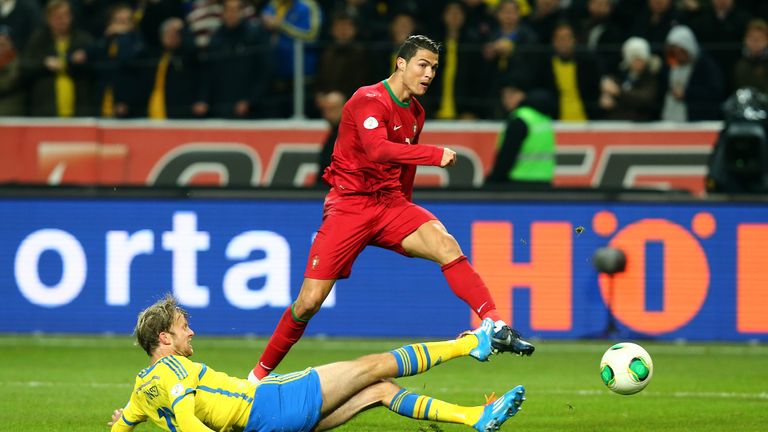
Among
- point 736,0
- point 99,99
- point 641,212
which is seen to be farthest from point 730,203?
point 99,99

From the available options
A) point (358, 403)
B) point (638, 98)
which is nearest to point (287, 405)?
point (358, 403)

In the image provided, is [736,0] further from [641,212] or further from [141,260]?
[141,260]

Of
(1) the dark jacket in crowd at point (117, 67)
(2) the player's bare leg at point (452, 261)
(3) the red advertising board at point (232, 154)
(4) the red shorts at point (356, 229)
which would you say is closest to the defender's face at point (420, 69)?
(4) the red shorts at point (356, 229)

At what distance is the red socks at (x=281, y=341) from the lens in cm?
941

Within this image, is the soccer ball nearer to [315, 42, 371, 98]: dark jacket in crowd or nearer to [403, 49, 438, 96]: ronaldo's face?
[403, 49, 438, 96]: ronaldo's face

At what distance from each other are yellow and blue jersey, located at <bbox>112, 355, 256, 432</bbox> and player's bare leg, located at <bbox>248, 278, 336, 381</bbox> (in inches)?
66.8

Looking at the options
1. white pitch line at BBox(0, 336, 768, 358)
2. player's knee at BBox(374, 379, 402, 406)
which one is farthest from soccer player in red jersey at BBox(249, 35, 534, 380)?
white pitch line at BBox(0, 336, 768, 358)

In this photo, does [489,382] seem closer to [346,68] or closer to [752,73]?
[346,68]

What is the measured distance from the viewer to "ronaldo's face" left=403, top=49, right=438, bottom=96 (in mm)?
9070

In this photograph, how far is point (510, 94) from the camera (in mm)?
14383

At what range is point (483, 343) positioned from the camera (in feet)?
26.2

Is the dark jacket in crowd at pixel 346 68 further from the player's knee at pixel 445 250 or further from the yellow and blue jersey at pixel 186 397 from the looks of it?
the yellow and blue jersey at pixel 186 397

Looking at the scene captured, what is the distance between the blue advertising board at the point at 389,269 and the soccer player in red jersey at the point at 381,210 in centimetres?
428

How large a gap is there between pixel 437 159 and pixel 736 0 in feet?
31.8
